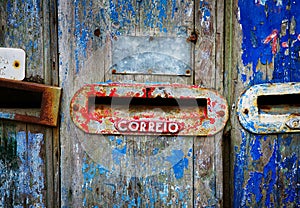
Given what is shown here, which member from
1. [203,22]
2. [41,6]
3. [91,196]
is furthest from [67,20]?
[91,196]

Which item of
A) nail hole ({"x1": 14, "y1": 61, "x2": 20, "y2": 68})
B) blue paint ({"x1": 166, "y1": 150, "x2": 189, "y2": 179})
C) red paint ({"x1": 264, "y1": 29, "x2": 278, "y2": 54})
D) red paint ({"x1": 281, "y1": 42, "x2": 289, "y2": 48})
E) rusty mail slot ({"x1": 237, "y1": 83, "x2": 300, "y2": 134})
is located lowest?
blue paint ({"x1": 166, "y1": 150, "x2": 189, "y2": 179})

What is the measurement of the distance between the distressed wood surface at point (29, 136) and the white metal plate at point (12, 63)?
13 millimetres

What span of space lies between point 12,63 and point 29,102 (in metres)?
0.11

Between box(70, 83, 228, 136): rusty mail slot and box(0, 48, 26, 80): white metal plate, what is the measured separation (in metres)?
0.16

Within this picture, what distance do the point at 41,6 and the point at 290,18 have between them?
0.64 meters

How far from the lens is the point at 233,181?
1.02m

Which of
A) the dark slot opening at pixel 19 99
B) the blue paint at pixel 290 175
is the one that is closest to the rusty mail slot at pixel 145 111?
the dark slot opening at pixel 19 99

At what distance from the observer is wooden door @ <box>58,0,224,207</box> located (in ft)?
3.21

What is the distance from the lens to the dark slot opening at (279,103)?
1.00 metres

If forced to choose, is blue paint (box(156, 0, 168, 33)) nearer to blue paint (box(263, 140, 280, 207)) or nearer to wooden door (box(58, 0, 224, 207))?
wooden door (box(58, 0, 224, 207))

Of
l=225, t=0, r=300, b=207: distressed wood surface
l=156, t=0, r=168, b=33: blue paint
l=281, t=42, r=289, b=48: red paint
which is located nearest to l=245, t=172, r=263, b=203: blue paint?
l=225, t=0, r=300, b=207: distressed wood surface

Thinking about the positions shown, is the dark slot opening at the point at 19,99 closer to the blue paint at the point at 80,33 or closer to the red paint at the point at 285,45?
the blue paint at the point at 80,33

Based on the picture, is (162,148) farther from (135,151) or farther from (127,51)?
(127,51)

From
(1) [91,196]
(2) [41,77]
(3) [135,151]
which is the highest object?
(2) [41,77]
